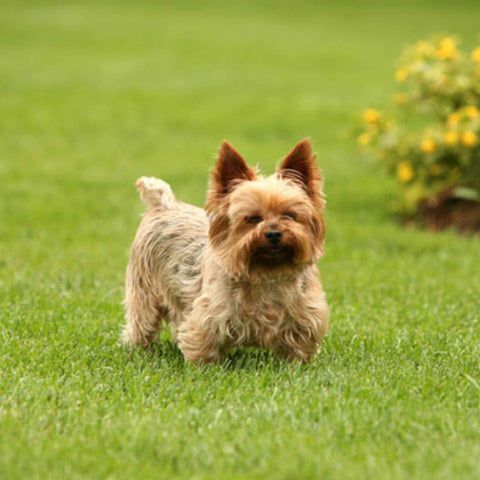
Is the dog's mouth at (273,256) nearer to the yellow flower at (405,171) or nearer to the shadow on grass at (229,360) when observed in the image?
the shadow on grass at (229,360)

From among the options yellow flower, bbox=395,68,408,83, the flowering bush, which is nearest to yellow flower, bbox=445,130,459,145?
the flowering bush

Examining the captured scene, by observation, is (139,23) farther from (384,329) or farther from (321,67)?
(384,329)

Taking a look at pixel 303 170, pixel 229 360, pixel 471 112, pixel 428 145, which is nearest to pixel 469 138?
pixel 471 112

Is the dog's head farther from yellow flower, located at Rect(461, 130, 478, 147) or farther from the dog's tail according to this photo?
yellow flower, located at Rect(461, 130, 478, 147)

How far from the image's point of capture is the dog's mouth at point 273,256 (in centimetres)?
482

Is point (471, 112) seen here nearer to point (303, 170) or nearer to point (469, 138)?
point (469, 138)

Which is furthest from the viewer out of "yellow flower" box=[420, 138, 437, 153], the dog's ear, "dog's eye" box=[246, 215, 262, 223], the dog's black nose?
"yellow flower" box=[420, 138, 437, 153]

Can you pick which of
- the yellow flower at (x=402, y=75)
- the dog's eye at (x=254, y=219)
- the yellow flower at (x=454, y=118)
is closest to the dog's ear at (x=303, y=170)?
the dog's eye at (x=254, y=219)

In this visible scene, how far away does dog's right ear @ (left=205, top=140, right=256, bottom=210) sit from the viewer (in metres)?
5.02

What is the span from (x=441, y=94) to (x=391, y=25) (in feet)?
93.8

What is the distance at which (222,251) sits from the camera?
5.01 meters


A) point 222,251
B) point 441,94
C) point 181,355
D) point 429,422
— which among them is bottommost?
point 181,355

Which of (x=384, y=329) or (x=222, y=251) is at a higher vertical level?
(x=222, y=251)

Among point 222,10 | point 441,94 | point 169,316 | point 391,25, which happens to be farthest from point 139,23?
point 169,316
